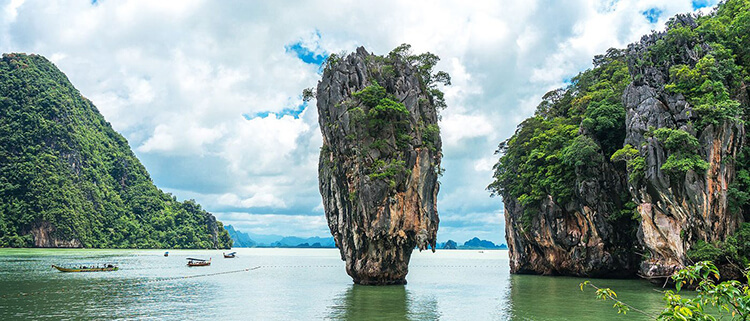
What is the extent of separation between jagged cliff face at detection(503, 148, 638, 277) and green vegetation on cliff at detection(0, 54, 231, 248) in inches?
3719

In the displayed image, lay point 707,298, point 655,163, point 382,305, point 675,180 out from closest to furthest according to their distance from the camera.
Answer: point 707,298 → point 382,305 → point 675,180 → point 655,163

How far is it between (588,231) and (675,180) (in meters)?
12.5

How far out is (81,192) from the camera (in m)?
111

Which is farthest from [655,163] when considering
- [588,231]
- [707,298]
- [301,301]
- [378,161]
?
[707,298]

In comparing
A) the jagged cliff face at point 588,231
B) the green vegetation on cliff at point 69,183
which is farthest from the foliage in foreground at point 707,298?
the green vegetation on cliff at point 69,183

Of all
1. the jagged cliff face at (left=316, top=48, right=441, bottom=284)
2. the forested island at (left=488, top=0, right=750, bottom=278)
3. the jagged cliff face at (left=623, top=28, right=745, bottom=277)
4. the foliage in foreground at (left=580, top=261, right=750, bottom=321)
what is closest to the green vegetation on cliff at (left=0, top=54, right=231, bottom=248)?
the jagged cliff face at (left=316, top=48, right=441, bottom=284)

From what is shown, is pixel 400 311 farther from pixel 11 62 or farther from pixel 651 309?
pixel 11 62

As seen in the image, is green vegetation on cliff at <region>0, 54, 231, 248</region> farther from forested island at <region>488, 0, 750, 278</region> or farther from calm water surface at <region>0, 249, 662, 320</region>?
forested island at <region>488, 0, 750, 278</region>

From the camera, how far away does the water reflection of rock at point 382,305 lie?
2194 centimetres

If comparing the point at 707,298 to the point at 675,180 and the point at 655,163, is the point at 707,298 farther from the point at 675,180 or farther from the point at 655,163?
the point at 655,163

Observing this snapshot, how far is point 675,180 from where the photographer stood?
27.2 metres

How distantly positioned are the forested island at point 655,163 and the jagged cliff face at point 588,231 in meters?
0.08

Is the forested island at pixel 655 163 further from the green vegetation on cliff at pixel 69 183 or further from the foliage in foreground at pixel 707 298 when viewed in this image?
the green vegetation on cliff at pixel 69 183

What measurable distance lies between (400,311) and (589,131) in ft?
73.4
